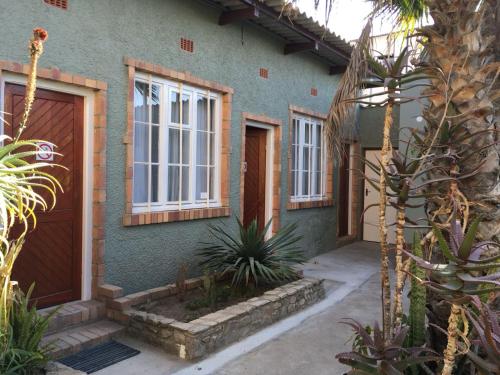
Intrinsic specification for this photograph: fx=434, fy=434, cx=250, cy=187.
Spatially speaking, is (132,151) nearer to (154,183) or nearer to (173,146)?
(154,183)

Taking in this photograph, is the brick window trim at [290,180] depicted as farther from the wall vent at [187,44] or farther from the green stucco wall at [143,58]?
the wall vent at [187,44]

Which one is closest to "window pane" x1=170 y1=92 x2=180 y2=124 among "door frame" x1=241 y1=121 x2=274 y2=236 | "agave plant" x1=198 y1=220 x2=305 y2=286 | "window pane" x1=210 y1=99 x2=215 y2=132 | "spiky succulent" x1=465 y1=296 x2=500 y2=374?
"window pane" x1=210 y1=99 x2=215 y2=132

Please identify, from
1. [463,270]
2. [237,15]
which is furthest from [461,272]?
[237,15]

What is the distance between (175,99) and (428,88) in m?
3.35

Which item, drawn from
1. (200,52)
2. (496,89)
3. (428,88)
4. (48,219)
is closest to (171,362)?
(48,219)

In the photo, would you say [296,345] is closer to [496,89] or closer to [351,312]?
[351,312]

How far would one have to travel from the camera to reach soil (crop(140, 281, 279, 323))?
187 inches

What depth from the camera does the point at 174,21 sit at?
18.3ft

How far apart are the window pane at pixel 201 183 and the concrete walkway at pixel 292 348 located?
6.89ft

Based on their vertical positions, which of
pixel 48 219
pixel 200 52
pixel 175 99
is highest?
pixel 200 52

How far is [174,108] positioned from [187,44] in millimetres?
879

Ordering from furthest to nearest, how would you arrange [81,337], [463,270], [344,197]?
[344,197]
[81,337]
[463,270]

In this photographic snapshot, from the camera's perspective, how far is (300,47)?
7699mm

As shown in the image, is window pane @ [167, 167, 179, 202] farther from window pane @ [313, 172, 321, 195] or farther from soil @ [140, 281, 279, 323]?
window pane @ [313, 172, 321, 195]
